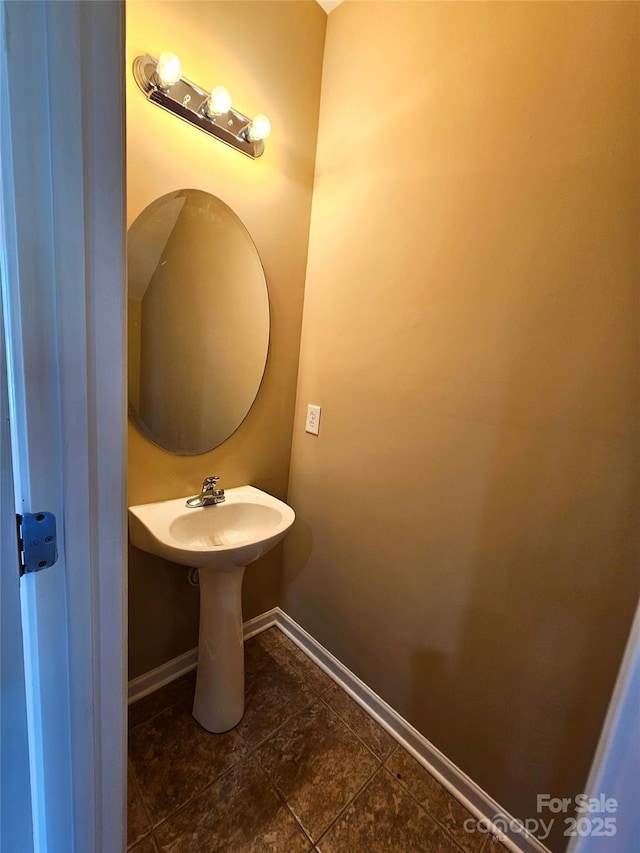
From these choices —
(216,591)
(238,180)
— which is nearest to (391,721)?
(216,591)

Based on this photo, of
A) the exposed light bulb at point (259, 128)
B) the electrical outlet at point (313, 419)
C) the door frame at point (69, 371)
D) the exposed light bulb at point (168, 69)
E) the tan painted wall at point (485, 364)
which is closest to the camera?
the door frame at point (69, 371)

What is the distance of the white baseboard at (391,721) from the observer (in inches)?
39.7

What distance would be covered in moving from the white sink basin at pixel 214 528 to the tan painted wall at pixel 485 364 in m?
0.32

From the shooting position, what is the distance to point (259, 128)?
1.15 metres

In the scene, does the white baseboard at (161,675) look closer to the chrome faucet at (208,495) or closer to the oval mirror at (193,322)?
the chrome faucet at (208,495)

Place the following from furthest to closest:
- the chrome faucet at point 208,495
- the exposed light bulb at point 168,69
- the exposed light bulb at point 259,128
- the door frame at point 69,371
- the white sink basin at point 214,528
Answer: the chrome faucet at point 208,495 < the exposed light bulb at point 259,128 < the white sink basin at point 214,528 < the exposed light bulb at point 168,69 < the door frame at point 69,371

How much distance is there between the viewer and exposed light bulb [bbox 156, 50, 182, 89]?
93cm

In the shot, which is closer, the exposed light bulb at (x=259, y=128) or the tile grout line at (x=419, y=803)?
the tile grout line at (x=419, y=803)

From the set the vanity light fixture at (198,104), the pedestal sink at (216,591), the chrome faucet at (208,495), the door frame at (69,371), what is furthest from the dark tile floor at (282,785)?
the vanity light fixture at (198,104)

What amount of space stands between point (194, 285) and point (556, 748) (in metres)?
1.78

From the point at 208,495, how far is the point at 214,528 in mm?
137

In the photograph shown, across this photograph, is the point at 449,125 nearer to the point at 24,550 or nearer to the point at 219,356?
the point at 219,356

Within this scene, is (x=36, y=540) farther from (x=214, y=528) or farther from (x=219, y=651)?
(x=219, y=651)

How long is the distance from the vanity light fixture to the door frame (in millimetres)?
717
